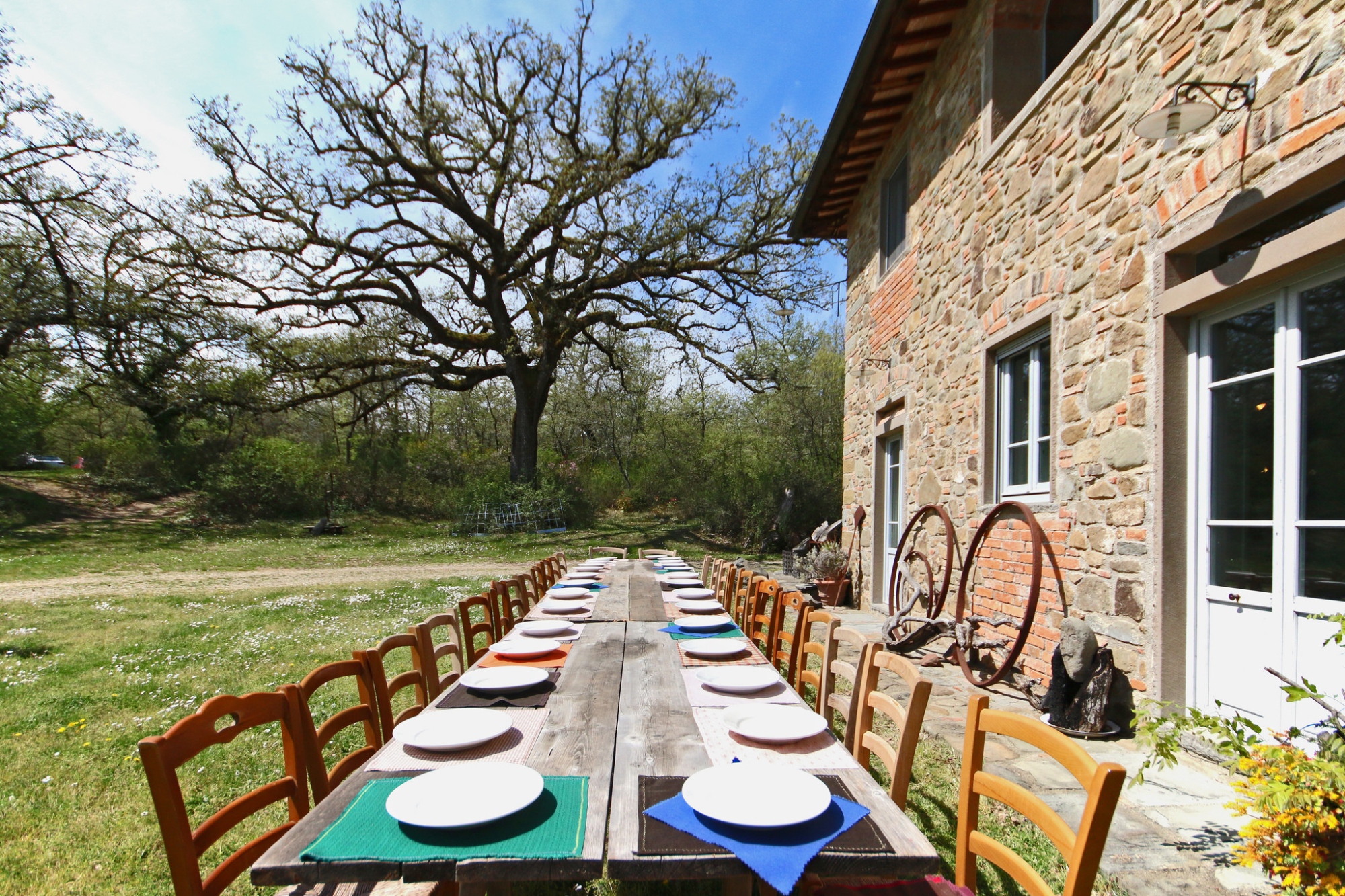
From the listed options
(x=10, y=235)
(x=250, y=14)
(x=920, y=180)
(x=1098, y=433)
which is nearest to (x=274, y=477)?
(x=10, y=235)

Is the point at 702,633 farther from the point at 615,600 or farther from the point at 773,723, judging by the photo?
the point at 773,723

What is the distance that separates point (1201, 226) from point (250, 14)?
940 cm

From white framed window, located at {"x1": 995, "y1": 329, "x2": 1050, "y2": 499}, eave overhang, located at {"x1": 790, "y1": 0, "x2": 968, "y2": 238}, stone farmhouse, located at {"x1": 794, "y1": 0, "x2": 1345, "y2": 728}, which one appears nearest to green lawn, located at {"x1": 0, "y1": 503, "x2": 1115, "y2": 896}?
stone farmhouse, located at {"x1": 794, "y1": 0, "x2": 1345, "y2": 728}

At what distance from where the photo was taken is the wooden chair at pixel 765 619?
145 inches

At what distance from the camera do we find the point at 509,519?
16.5 meters

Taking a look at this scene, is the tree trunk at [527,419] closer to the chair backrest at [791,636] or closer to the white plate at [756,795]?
the chair backrest at [791,636]

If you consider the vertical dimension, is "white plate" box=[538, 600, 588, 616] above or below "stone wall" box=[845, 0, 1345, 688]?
below

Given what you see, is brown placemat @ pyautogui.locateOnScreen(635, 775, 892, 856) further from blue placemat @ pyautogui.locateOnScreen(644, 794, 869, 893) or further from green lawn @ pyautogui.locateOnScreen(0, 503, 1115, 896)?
green lawn @ pyautogui.locateOnScreen(0, 503, 1115, 896)

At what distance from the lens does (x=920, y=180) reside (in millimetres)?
6445

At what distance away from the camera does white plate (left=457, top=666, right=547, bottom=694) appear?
85.5 inches

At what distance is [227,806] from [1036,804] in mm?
1663

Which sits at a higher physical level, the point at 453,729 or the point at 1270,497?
the point at 1270,497

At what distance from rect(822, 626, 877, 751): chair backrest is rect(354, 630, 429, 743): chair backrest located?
1327 mm

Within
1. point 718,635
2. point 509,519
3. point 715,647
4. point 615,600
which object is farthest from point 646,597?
point 509,519
